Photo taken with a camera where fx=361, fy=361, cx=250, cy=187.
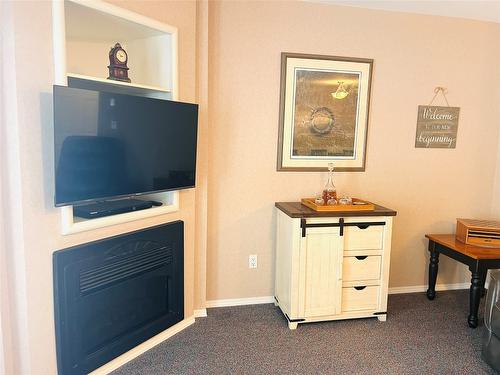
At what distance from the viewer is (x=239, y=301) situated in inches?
121

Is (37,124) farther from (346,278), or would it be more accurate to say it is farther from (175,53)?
(346,278)

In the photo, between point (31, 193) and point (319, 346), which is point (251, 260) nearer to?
point (319, 346)

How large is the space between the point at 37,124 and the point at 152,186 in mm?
735

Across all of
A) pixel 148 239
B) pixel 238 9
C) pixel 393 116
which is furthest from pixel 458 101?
pixel 148 239

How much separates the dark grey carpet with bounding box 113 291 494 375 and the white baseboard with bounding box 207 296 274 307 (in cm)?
6

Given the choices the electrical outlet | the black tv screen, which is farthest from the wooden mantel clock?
the electrical outlet

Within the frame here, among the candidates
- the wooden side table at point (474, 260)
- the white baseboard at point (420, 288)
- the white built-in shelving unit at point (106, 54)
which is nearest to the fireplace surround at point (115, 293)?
the white built-in shelving unit at point (106, 54)

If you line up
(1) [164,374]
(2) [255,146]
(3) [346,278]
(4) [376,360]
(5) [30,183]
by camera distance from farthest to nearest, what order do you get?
(2) [255,146], (3) [346,278], (4) [376,360], (1) [164,374], (5) [30,183]

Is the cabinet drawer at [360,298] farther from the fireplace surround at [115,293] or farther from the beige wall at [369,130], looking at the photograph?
the fireplace surround at [115,293]

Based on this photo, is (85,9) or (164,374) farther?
(164,374)

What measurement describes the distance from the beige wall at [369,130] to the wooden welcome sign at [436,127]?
6 centimetres

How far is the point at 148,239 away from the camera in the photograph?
233cm

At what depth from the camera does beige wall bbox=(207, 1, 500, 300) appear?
285 centimetres

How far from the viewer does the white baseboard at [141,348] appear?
2.14 meters
